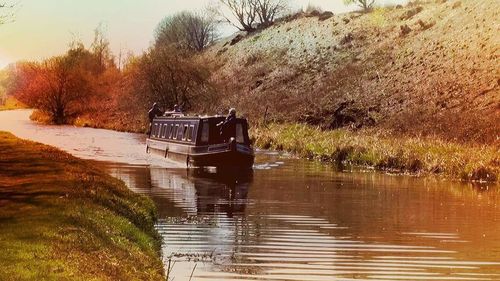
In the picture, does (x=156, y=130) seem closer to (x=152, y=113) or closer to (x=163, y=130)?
(x=163, y=130)

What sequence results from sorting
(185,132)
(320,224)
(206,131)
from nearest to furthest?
(320,224), (206,131), (185,132)

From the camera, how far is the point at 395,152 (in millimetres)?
34594

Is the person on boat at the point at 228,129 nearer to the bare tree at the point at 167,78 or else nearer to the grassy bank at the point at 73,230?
the grassy bank at the point at 73,230

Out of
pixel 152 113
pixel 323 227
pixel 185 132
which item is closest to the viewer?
pixel 323 227

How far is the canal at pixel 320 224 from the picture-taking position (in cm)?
1293

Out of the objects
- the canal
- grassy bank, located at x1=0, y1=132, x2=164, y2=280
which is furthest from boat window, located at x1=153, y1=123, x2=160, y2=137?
grassy bank, located at x1=0, y1=132, x2=164, y2=280

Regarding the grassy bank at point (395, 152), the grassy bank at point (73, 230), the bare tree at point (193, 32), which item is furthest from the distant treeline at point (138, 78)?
the grassy bank at point (73, 230)

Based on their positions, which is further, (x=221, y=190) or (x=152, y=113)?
(x=152, y=113)

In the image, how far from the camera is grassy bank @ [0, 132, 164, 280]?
973 centimetres

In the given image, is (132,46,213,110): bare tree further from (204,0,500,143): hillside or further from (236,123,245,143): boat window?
(236,123,245,143): boat window

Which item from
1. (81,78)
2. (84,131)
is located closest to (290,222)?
(84,131)

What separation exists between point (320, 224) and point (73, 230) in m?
8.02

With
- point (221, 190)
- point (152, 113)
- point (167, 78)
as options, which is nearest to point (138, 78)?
point (167, 78)

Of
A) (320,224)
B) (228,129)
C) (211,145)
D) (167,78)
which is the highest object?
(167,78)
